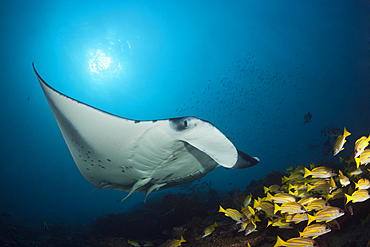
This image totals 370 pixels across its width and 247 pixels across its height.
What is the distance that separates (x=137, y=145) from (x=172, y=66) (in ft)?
35.1

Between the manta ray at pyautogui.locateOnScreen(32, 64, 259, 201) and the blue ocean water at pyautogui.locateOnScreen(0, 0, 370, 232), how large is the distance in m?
9.02

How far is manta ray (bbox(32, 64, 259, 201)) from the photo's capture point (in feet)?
5.80

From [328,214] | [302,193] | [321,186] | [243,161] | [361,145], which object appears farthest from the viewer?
[243,161]

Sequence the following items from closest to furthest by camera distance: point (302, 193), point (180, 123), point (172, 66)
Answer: point (180, 123), point (302, 193), point (172, 66)

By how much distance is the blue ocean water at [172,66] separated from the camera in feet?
27.7

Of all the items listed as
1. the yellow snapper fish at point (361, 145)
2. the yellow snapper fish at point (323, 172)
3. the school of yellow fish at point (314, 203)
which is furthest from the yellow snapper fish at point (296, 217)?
the yellow snapper fish at point (361, 145)

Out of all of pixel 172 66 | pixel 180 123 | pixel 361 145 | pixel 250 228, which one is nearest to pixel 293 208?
pixel 250 228

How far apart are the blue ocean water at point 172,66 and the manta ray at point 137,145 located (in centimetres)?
902

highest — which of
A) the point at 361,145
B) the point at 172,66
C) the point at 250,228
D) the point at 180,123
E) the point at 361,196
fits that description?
the point at 172,66

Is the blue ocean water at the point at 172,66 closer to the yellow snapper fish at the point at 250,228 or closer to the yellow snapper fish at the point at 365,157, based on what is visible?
the yellow snapper fish at the point at 365,157

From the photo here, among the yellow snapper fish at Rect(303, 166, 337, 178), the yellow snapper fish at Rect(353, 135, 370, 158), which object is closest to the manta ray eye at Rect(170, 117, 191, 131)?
the yellow snapper fish at Rect(303, 166, 337, 178)

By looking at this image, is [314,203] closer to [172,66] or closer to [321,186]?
[321,186]

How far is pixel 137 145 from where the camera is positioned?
6.92 feet

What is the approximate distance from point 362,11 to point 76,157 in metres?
19.2
